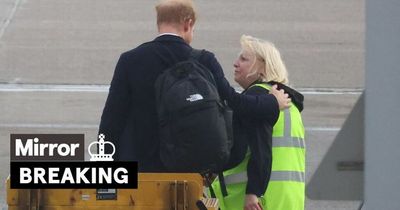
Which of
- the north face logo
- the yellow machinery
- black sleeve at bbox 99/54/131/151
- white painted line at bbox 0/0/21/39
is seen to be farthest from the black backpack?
white painted line at bbox 0/0/21/39

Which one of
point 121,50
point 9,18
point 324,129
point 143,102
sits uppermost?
point 9,18

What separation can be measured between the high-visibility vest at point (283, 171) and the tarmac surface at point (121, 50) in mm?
4044

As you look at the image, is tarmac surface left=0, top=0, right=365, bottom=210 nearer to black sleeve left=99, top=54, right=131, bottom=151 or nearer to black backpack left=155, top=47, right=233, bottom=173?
black sleeve left=99, top=54, right=131, bottom=151

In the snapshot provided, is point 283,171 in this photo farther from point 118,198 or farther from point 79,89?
point 79,89

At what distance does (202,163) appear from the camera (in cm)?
452

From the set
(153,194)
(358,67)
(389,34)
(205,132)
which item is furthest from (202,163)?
(358,67)

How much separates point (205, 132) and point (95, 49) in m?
11.4

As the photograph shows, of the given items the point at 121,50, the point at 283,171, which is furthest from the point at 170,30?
the point at 121,50

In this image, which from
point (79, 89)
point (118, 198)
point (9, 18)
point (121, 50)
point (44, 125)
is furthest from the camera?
point (9, 18)

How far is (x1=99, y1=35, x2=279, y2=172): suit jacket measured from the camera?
188 inches

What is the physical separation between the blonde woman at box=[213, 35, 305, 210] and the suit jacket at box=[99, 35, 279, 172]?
0.13 metres

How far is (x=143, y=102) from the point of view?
4805mm

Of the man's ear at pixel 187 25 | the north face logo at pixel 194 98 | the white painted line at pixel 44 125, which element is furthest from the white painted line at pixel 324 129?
the north face logo at pixel 194 98

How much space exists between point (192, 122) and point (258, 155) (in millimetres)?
520
